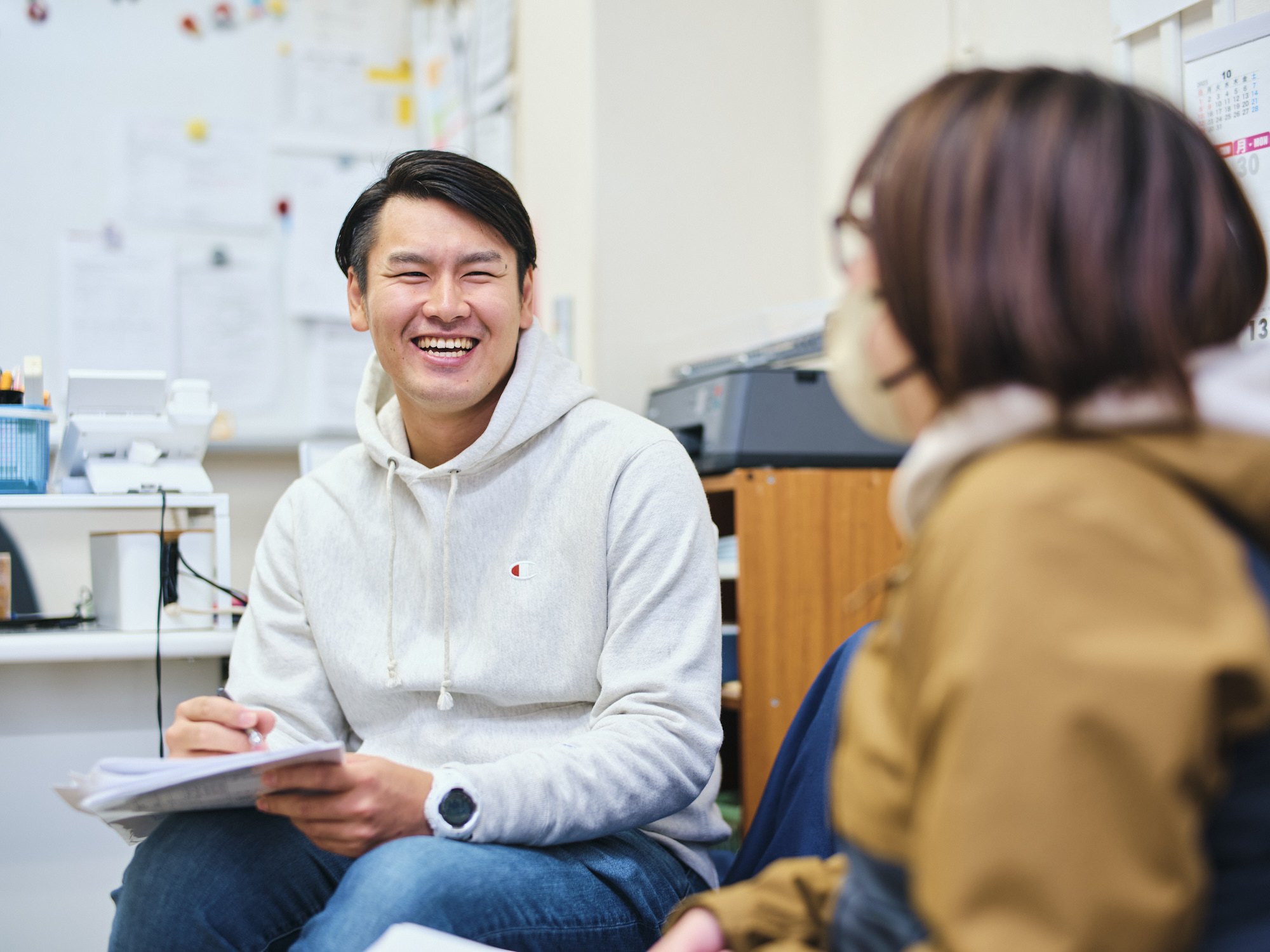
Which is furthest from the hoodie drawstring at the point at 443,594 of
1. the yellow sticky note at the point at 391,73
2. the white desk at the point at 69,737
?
the yellow sticky note at the point at 391,73

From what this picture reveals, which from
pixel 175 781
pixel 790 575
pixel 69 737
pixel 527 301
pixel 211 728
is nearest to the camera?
pixel 175 781

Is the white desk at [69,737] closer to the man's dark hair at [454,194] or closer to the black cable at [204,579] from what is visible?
the black cable at [204,579]

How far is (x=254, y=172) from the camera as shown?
9.29 feet

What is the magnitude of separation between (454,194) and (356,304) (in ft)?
0.82

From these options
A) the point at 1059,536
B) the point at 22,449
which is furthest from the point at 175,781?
the point at 22,449

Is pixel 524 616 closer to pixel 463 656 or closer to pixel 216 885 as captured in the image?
pixel 463 656

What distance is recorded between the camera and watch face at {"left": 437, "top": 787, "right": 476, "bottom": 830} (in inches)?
41.4

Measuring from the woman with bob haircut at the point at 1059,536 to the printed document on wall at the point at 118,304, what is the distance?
97.4 inches

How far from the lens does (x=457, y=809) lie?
1.05 metres

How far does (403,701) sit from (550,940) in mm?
393

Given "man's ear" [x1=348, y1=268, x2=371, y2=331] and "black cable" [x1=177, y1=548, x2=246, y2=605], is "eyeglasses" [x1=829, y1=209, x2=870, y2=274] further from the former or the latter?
"black cable" [x1=177, y1=548, x2=246, y2=605]

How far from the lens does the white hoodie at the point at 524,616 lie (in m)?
1.13

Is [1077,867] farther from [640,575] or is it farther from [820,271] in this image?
[820,271]

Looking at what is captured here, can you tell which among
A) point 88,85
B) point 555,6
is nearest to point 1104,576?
point 555,6
